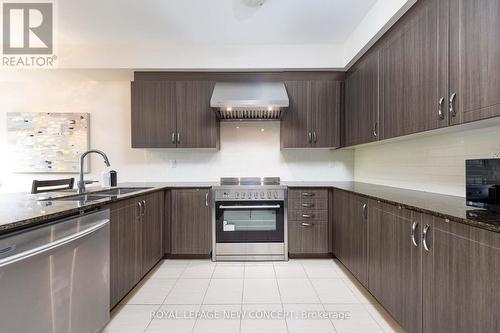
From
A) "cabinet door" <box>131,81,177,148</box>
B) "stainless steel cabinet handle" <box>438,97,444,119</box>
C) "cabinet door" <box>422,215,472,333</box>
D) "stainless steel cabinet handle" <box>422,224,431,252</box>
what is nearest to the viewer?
"cabinet door" <box>422,215,472,333</box>

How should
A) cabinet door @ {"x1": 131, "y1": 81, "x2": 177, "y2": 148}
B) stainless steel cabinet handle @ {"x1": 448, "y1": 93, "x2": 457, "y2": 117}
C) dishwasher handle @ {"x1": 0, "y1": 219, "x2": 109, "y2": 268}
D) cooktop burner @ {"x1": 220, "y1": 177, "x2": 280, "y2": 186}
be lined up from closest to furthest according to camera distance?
dishwasher handle @ {"x1": 0, "y1": 219, "x2": 109, "y2": 268} < stainless steel cabinet handle @ {"x1": 448, "y1": 93, "x2": 457, "y2": 117} < cabinet door @ {"x1": 131, "y1": 81, "x2": 177, "y2": 148} < cooktop burner @ {"x1": 220, "y1": 177, "x2": 280, "y2": 186}

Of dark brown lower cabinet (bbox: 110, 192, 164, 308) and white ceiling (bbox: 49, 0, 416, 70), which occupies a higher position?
white ceiling (bbox: 49, 0, 416, 70)

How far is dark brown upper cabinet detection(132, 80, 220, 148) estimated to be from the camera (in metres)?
3.34

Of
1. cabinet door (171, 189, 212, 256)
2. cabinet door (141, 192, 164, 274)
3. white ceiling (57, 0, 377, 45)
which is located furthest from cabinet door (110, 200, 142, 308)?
white ceiling (57, 0, 377, 45)

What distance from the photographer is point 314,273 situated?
2764mm

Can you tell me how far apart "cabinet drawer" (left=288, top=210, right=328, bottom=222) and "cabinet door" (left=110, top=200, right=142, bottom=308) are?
5.65 ft

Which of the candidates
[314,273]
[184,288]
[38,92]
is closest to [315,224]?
[314,273]

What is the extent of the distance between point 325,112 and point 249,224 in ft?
5.72

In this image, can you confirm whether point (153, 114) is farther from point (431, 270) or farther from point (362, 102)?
point (431, 270)

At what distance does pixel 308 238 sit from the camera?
3139 millimetres

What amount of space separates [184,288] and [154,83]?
247 cm

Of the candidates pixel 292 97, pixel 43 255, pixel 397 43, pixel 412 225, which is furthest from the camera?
pixel 292 97

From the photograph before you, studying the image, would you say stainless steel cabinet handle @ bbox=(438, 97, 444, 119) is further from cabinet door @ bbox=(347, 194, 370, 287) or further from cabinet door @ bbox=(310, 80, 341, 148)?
cabinet door @ bbox=(310, 80, 341, 148)

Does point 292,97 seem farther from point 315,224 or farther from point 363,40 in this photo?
point 315,224
